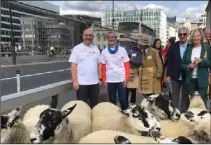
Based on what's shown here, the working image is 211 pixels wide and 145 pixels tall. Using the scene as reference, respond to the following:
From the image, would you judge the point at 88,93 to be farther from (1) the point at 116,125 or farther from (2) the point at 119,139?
(2) the point at 119,139

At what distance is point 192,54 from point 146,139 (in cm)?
150

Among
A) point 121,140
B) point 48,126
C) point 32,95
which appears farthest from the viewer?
point 32,95

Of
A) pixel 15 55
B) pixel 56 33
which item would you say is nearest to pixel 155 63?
pixel 56 33

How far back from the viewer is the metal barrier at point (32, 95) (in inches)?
127

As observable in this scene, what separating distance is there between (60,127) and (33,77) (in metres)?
1.57

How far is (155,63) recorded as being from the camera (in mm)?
5465

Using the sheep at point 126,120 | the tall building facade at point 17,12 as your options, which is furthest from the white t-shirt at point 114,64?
the tall building facade at point 17,12

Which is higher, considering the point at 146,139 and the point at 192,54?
the point at 192,54

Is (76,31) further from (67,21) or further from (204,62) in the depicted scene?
(204,62)

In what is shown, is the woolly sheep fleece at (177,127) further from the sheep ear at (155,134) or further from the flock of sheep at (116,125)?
the sheep ear at (155,134)

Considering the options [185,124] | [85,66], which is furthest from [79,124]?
[85,66]

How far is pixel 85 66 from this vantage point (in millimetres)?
4453

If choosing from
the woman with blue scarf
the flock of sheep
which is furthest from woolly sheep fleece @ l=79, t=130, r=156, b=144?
the woman with blue scarf

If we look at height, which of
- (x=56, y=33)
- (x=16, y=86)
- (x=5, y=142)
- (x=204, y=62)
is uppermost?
(x=56, y=33)
